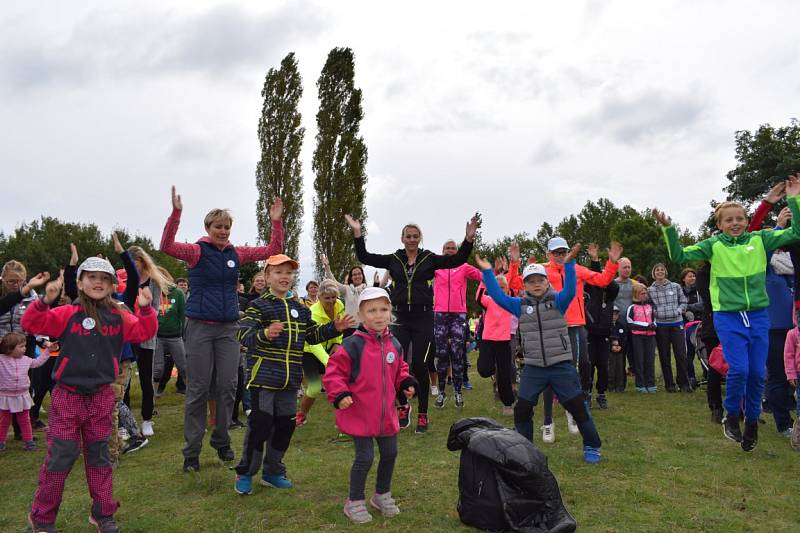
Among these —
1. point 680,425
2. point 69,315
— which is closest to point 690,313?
point 680,425

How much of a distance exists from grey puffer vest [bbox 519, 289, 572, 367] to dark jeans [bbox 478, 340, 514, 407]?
258 centimetres

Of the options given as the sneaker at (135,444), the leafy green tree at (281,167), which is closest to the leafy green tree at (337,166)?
the leafy green tree at (281,167)

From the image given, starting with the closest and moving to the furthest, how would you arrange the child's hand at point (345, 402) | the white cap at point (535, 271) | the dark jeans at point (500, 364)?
the child's hand at point (345, 402) → the white cap at point (535, 271) → the dark jeans at point (500, 364)

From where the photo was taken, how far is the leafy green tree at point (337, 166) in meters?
34.8

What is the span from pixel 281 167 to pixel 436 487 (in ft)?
107

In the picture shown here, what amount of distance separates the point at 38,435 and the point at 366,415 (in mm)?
6343

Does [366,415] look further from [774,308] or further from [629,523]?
[774,308]

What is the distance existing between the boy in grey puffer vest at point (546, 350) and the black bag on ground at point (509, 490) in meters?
1.55

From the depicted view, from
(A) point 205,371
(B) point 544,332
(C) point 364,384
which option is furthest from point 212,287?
(B) point 544,332

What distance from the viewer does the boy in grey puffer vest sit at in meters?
5.63

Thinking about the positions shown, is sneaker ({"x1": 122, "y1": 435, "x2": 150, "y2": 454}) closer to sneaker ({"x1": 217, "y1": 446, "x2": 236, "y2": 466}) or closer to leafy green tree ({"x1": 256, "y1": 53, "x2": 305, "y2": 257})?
sneaker ({"x1": 217, "y1": 446, "x2": 236, "y2": 466})

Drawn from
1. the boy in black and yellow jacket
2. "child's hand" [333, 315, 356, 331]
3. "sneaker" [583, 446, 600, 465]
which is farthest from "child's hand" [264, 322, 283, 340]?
"sneaker" [583, 446, 600, 465]

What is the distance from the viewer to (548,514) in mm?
3994

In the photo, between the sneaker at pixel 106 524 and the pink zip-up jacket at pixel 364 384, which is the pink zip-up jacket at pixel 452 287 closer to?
the pink zip-up jacket at pixel 364 384
